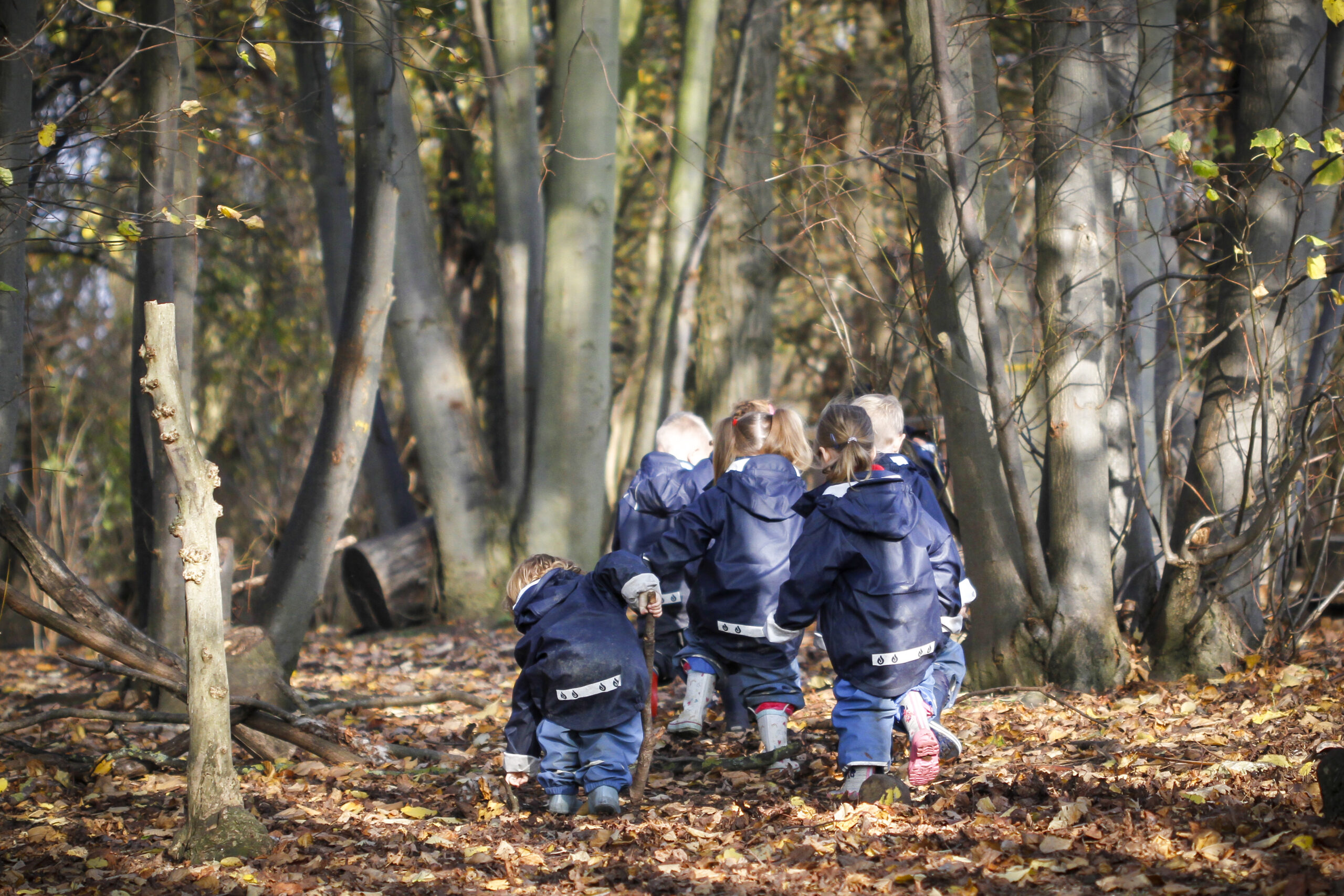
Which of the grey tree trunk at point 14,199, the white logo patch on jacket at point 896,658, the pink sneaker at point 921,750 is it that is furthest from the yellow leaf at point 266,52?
the pink sneaker at point 921,750

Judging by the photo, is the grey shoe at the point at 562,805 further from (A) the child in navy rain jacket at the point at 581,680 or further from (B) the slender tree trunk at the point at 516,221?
(B) the slender tree trunk at the point at 516,221

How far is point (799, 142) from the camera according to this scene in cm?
953

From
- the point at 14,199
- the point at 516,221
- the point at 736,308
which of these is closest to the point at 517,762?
the point at 14,199

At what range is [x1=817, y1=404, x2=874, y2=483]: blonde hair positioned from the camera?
415 cm

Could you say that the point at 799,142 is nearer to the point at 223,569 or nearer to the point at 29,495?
the point at 223,569

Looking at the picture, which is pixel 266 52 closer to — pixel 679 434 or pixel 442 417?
pixel 679 434

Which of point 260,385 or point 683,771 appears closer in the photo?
point 683,771

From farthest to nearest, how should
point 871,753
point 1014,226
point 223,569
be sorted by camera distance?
point 1014,226 → point 223,569 → point 871,753

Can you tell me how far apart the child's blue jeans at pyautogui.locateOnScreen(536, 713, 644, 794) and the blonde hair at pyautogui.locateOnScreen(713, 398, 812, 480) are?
1.52m

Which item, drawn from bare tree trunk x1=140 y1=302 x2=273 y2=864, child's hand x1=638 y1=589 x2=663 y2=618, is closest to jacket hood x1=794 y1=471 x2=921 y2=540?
child's hand x1=638 y1=589 x2=663 y2=618

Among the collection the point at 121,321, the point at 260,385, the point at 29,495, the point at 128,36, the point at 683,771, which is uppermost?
the point at 128,36

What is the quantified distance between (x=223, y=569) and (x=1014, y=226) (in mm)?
5054

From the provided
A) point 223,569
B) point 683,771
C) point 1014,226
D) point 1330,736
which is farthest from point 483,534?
point 1330,736

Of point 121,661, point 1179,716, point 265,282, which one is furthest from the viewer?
point 265,282
